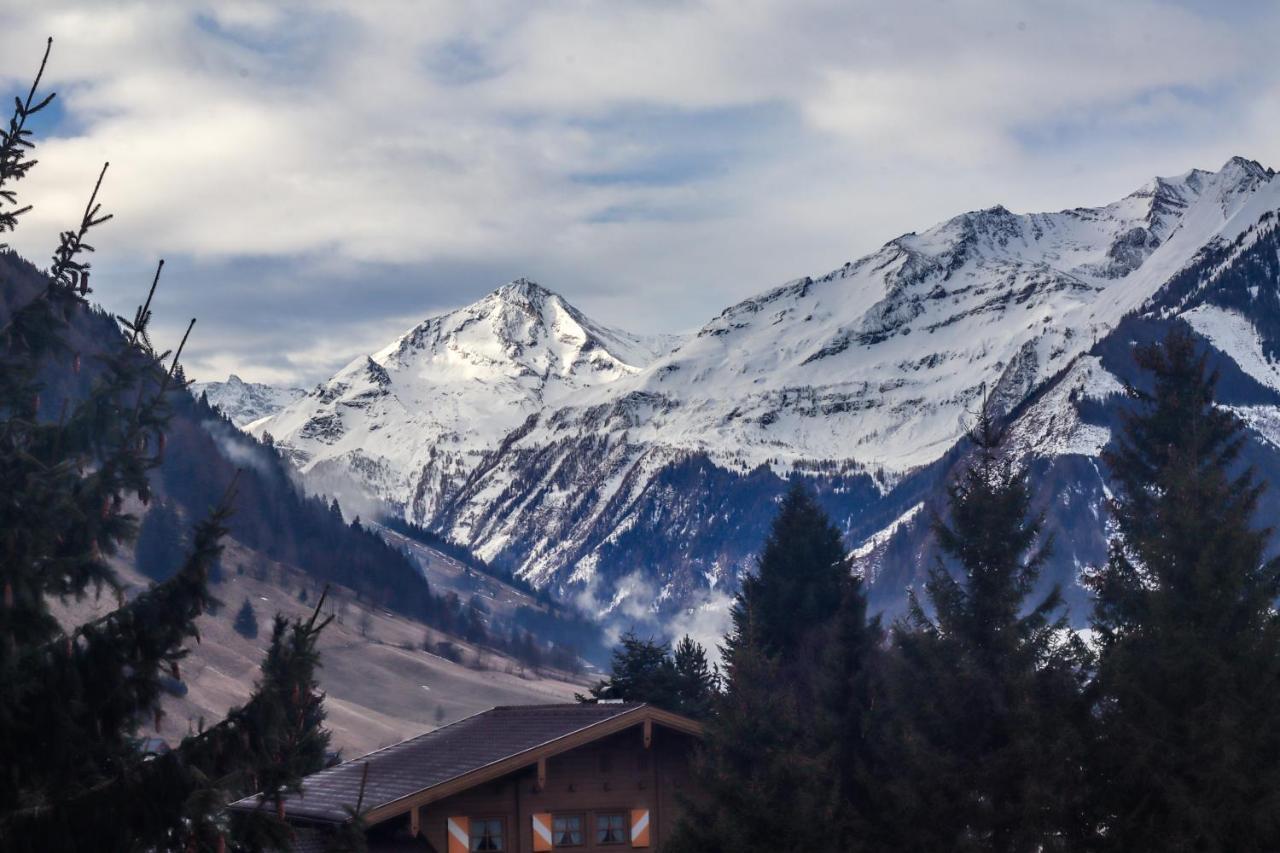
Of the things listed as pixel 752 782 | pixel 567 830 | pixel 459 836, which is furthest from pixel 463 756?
pixel 752 782

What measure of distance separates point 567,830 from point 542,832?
0.89 m

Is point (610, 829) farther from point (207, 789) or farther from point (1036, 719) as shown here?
point (207, 789)

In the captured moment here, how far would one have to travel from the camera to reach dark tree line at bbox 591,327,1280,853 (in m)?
31.9

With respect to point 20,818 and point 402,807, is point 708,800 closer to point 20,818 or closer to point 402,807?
point 402,807

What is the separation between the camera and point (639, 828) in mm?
41250

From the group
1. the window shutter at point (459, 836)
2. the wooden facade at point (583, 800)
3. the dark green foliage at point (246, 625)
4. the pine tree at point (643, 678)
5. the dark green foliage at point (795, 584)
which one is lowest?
the window shutter at point (459, 836)

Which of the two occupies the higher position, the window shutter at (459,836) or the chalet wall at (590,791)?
the chalet wall at (590,791)

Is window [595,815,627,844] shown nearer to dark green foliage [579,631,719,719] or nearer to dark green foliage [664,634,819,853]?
dark green foliage [664,634,819,853]

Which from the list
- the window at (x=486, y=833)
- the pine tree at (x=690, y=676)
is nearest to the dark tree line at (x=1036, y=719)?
the window at (x=486, y=833)

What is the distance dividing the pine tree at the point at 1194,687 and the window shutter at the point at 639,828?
40.1 feet

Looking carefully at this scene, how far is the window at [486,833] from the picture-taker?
39031 millimetres

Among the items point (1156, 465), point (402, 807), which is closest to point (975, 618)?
point (1156, 465)

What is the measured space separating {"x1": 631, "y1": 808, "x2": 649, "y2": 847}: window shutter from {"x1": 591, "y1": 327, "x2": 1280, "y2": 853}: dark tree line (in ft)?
18.3

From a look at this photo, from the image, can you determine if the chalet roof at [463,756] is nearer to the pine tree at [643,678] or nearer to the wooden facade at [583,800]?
the wooden facade at [583,800]
